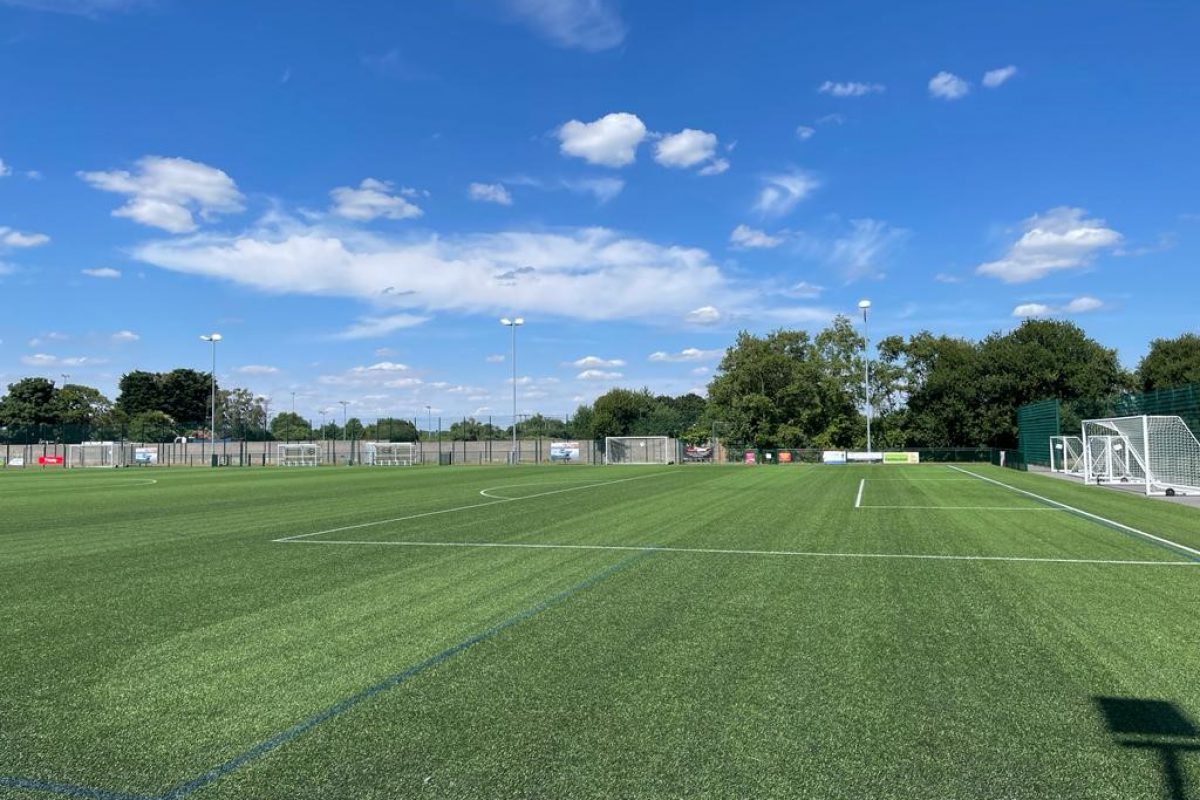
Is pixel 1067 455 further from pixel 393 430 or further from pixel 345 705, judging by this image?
pixel 393 430

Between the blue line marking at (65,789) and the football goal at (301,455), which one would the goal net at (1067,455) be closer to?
the blue line marking at (65,789)

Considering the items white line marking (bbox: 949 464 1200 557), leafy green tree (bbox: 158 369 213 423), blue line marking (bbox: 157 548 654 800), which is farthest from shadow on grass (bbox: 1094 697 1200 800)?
leafy green tree (bbox: 158 369 213 423)

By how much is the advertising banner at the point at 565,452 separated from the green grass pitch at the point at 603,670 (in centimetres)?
4830

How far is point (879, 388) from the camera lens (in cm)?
7012

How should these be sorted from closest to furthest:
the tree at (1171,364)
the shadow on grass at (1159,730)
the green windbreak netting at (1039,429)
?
1. the shadow on grass at (1159,730)
2. the green windbreak netting at (1039,429)
3. the tree at (1171,364)

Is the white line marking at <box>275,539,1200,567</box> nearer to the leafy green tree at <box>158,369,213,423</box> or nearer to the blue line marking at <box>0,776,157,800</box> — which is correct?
the blue line marking at <box>0,776,157,800</box>

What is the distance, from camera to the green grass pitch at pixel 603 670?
3.23m

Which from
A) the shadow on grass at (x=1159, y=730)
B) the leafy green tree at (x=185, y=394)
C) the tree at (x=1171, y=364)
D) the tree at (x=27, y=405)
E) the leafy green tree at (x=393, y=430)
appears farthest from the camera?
the leafy green tree at (x=185, y=394)

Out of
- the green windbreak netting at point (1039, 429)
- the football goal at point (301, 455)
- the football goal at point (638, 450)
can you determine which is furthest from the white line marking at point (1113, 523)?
the football goal at point (301, 455)

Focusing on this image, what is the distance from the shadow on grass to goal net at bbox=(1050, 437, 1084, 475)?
2874 centimetres

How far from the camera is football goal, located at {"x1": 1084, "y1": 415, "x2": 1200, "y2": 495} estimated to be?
1938 cm

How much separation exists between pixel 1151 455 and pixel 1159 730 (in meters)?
22.1

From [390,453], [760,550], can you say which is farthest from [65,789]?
[390,453]

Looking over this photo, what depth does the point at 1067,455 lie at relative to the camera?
31.1 meters
